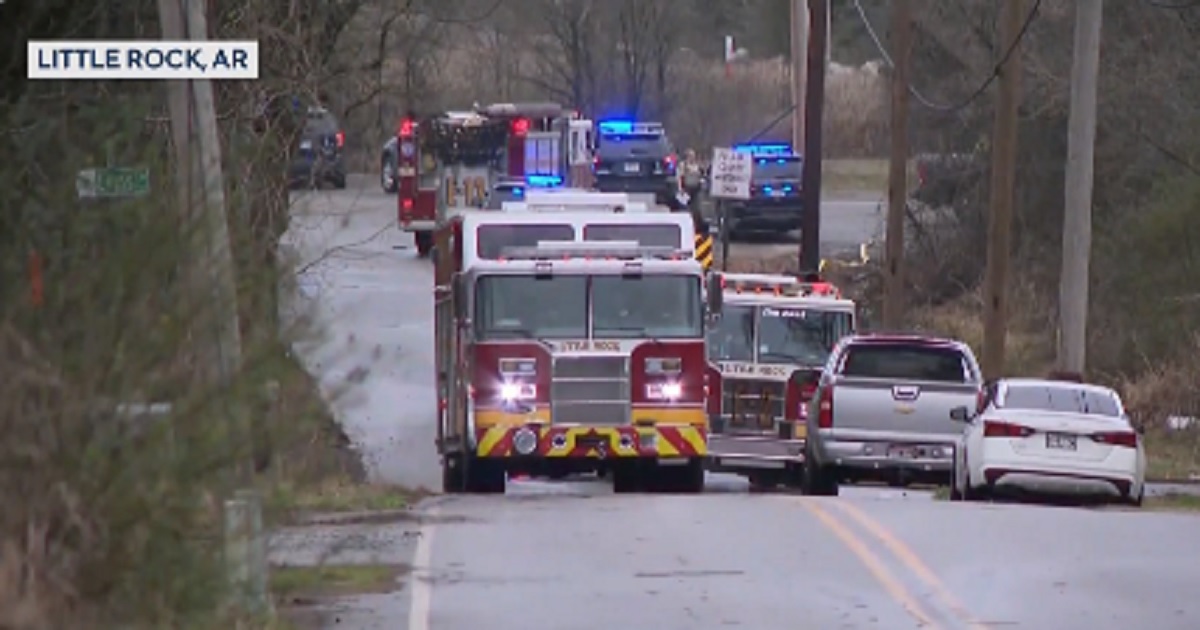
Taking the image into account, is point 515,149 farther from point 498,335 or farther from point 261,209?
point 261,209

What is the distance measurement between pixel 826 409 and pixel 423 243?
25.3 m

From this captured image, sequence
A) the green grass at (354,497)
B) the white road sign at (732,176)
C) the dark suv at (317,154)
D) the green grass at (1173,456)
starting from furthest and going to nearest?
the white road sign at (732,176) → the green grass at (1173,456) → the dark suv at (317,154) → the green grass at (354,497)

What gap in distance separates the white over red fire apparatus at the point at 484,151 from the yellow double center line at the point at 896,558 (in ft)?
69.4

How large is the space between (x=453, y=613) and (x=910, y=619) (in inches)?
107

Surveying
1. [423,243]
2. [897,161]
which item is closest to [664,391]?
[897,161]

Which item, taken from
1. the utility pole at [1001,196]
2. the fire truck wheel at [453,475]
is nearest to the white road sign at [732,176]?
the utility pole at [1001,196]

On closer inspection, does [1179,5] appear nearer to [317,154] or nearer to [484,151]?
[484,151]

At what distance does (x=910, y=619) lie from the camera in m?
13.3

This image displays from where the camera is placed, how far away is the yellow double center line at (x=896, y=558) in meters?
13.5

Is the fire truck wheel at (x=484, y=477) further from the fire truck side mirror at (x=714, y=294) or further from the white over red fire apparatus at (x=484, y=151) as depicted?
the white over red fire apparatus at (x=484, y=151)

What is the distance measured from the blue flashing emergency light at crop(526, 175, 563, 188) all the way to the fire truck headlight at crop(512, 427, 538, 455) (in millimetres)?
14887

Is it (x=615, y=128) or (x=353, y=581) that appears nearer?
(x=353, y=581)

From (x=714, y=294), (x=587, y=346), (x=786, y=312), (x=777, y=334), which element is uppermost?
(x=714, y=294)

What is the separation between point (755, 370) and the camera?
Answer: 25.9 metres
